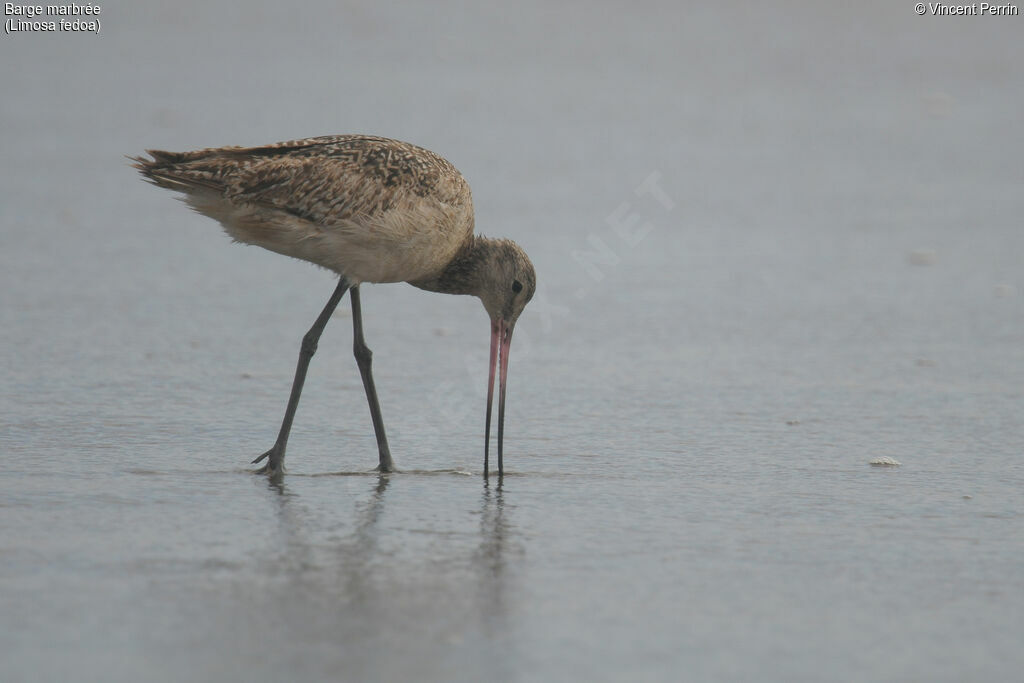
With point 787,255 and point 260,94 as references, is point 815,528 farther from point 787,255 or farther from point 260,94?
point 260,94

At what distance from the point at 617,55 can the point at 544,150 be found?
402cm

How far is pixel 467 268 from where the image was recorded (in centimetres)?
579

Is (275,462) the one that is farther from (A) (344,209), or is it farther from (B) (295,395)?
(A) (344,209)

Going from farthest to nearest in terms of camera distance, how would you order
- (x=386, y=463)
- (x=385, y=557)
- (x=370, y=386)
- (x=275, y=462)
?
(x=370, y=386)
(x=386, y=463)
(x=275, y=462)
(x=385, y=557)

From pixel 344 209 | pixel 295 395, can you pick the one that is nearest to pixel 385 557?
pixel 295 395

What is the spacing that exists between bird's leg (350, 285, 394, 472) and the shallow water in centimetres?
13

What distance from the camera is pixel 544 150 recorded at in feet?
38.8

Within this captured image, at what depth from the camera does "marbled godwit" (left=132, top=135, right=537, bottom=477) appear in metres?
5.36

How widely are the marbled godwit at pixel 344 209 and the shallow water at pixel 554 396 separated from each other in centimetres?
44

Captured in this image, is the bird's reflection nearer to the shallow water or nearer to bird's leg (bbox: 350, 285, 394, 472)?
the shallow water

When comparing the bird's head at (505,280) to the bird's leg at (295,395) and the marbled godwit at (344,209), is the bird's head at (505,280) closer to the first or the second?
the marbled godwit at (344,209)

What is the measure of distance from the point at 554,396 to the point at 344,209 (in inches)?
59.0

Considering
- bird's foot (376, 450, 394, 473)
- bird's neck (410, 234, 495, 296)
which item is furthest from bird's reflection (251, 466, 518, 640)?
bird's neck (410, 234, 495, 296)

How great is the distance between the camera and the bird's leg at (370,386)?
5344 millimetres
